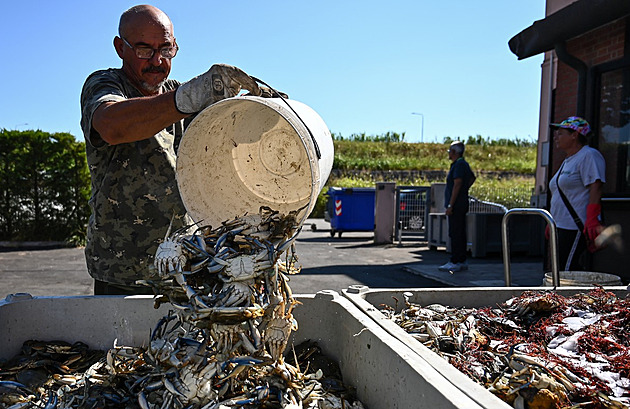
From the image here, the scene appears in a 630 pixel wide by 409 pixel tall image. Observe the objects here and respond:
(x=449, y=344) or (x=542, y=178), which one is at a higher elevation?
(x=542, y=178)

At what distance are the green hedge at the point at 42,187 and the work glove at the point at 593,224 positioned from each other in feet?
33.9

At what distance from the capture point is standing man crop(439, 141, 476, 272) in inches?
319

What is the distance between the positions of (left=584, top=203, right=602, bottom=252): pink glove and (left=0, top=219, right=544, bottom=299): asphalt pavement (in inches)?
99.2

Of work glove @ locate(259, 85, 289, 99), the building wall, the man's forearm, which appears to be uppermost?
the building wall

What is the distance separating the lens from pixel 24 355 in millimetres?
2291

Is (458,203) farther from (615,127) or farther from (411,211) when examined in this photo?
(411,211)

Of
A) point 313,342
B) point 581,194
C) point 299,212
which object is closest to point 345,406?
point 313,342

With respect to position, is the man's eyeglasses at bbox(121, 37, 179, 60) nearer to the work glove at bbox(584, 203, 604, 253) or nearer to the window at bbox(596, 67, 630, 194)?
the work glove at bbox(584, 203, 604, 253)

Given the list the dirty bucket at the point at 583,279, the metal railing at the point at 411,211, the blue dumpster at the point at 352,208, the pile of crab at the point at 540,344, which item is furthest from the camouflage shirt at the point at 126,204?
the blue dumpster at the point at 352,208

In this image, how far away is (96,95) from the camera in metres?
2.49

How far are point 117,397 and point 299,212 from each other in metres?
1.00

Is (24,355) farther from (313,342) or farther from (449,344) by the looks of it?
(449,344)

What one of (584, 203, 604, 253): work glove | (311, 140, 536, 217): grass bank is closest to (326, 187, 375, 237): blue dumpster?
(311, 140, 536, 217): grass bank

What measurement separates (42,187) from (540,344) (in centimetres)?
1188
